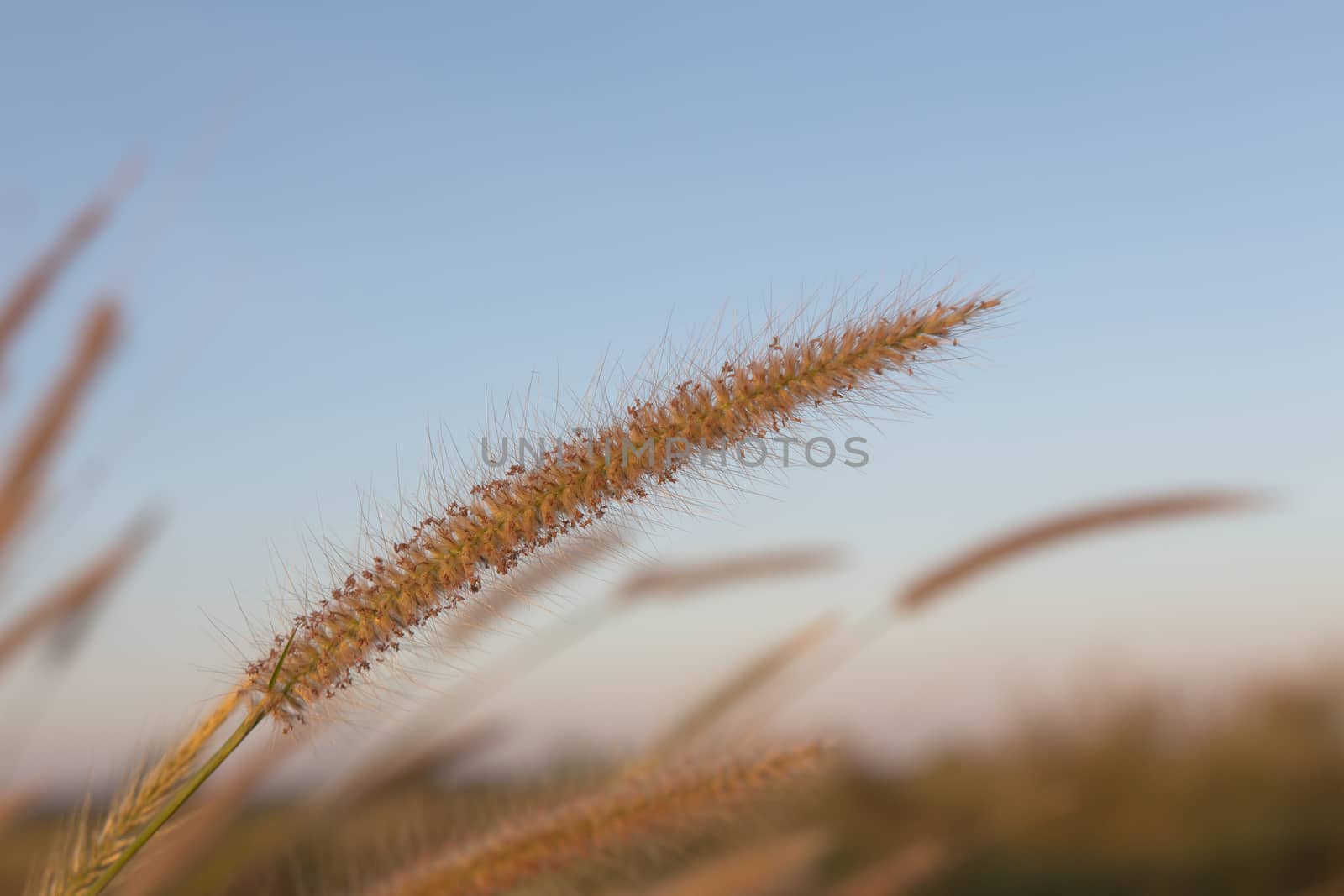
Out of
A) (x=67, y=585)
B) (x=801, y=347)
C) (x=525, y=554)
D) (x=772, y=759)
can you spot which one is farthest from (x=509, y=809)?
(x=67, y=585)

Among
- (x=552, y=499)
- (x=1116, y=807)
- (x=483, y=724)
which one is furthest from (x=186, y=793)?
(x=1116, y=807)

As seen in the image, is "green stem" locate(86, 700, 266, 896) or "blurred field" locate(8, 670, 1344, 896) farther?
"blurred field" locate(8, 670, 1344, 896)

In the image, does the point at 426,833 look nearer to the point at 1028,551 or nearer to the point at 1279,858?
the point at 1028,551

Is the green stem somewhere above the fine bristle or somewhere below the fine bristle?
below

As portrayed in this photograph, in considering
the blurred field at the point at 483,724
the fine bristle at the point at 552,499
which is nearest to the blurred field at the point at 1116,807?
the blurred field at the point at 483,724

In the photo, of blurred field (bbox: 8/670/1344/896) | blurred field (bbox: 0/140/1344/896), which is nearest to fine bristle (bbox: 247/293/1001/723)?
blurred field (bbox: 0/140/1344/896)

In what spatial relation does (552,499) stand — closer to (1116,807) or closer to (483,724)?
(483,724)

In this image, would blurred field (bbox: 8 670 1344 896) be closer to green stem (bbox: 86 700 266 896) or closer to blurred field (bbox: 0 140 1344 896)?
blurred field (bbox: 0 140 1344 896)

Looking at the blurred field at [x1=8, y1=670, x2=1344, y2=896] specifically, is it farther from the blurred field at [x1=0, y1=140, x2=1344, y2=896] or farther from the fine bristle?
the fine bristle

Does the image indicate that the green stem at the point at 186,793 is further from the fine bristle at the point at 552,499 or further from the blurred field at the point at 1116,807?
the blurred field at the point at 1116,807
